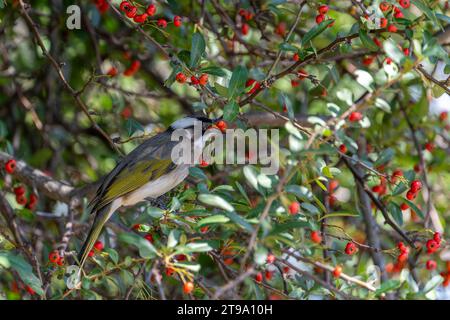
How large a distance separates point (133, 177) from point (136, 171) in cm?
5

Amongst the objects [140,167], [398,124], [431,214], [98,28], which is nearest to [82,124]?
[98,28]

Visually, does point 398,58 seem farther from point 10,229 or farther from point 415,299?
point 10,229

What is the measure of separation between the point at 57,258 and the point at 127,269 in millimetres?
324

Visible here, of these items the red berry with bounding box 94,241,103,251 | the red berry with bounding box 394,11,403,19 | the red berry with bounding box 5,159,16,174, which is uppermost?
the red berry with bounding box 394,11,403,19

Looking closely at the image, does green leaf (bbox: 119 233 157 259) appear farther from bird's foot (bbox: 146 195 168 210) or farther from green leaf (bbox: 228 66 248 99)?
bird's foot (bbox: 146 195 168 210)

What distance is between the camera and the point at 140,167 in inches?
164

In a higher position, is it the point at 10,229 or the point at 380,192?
the point at 380,192

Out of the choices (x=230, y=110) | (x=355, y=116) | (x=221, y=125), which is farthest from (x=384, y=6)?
(x=221, y=125)

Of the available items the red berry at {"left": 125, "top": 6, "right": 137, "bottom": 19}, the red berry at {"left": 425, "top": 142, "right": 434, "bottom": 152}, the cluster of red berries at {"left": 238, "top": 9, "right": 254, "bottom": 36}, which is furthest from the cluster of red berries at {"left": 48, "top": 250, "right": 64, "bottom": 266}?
the red berry at {"left": 425, "top": 142, "right": 434, "bottom": 152}

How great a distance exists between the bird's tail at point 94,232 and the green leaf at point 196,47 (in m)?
1.00

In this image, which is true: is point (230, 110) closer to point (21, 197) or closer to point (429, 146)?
point (21, 197)

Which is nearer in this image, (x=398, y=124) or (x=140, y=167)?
(x=140, y=167)

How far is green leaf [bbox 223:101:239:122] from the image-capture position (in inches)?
129

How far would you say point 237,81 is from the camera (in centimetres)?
327
